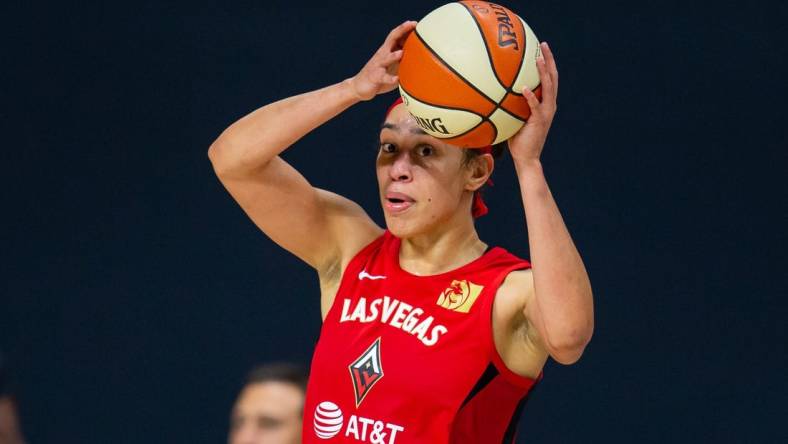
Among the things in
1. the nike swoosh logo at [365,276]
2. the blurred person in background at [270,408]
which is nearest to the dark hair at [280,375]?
the blurred person in background at [270,408]

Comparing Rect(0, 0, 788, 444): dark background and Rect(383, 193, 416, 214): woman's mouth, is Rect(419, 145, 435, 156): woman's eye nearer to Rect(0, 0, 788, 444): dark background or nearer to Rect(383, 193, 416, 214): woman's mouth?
Rect(383, 193, 416, 214): woman's mouth

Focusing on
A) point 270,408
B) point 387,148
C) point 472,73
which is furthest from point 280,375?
point 472,73

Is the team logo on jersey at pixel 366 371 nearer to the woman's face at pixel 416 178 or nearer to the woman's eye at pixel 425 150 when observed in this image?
the woman's face at pixel 416 178

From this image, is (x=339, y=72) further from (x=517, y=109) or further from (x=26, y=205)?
(x=517, y=109)

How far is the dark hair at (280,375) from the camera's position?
3227mm

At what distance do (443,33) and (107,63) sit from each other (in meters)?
2.62

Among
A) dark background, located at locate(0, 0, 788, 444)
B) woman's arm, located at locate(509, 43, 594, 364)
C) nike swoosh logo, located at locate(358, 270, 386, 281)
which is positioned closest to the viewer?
woman's arm, located at locate(509, 43, 594, 364)

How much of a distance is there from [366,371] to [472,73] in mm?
744

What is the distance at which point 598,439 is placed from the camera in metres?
4.98

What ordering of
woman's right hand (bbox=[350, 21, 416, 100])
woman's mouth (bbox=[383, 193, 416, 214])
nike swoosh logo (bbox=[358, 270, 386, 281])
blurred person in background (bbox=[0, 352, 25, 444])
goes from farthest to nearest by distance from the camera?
nike swoosh logo (bbox=[358, 270, 386, 281]) < woman's mouth (bbox=[383, 193, 416, 214]) < woman's right hand (bbox=[350, 21, 416, 100]) < blurred person in background (bbox=[0, 352, 25, 444])

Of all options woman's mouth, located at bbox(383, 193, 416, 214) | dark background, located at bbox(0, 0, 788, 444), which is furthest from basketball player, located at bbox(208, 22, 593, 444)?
dark background, located at bbox(0, 0, 788, 444)

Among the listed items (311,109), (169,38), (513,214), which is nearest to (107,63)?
(169,38)

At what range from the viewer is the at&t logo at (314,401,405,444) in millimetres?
3102

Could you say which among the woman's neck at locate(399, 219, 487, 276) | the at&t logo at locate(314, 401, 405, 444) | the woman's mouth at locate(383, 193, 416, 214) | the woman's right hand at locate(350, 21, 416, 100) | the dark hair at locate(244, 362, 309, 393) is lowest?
the at&t logo at locate(314, 401, 405, 444)
